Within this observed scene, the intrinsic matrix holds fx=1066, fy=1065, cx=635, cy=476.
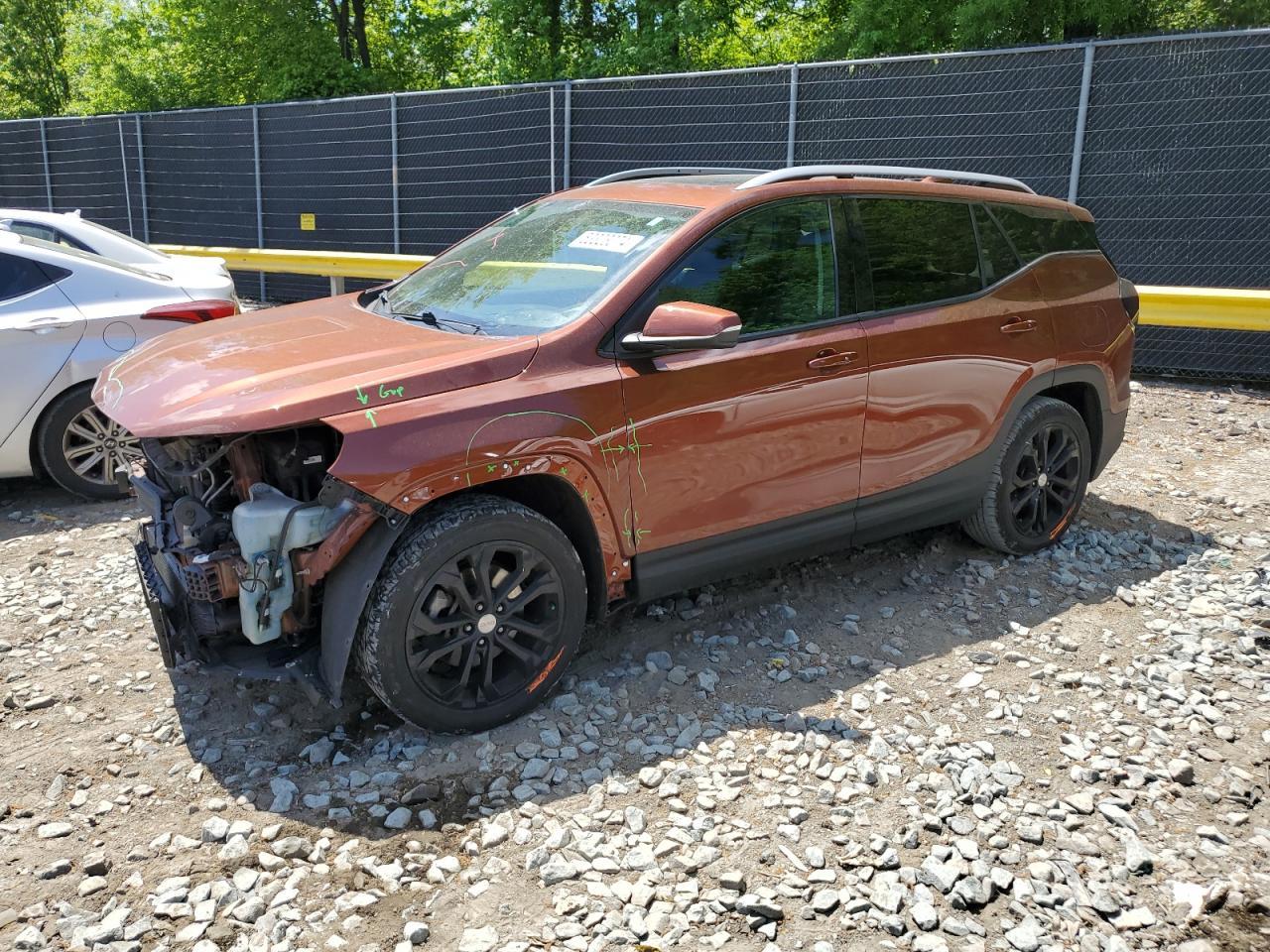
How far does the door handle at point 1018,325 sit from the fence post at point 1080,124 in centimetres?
496

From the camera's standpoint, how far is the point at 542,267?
4.33 m

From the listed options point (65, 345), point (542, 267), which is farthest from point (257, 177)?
point (542, 267)

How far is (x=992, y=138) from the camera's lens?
963cm

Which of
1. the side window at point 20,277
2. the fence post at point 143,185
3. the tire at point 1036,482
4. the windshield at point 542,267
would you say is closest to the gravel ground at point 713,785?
the tire at point 1036,482

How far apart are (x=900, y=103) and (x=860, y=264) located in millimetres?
6151

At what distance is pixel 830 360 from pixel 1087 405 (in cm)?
200

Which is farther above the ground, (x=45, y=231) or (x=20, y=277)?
(x=45, y=231)

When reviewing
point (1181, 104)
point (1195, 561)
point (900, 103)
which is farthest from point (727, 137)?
point (1195, 561)

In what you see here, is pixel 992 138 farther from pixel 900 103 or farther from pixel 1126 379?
pixel 1126 379

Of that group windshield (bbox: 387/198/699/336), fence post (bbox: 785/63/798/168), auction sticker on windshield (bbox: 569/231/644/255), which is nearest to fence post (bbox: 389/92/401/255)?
fence post (bbox: 785/63/798/168)

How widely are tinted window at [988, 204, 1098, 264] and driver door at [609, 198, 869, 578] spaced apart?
115 centimetres

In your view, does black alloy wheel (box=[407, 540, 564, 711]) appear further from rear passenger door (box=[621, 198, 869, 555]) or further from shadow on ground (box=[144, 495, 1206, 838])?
rear passenger door (box=[621, 198, 869, 555])

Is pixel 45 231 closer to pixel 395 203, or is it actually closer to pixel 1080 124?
pixel 395 203

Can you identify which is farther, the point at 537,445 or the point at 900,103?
the point at 900,103
